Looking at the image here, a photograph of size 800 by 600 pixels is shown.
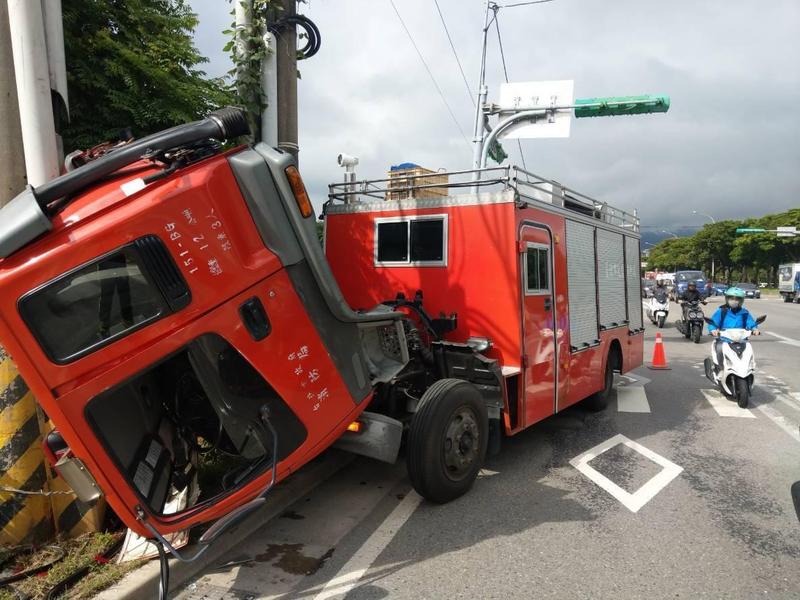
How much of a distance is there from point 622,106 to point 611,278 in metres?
9.56

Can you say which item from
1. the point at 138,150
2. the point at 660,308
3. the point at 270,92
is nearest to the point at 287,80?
the point at 270,92

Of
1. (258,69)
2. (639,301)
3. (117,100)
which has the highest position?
(258,69)

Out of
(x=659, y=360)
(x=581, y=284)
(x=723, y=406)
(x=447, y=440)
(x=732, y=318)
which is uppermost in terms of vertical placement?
(x=581, y=284)

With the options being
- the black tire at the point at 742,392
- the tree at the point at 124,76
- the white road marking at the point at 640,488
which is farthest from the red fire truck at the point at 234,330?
the black tire at the point at 742,392

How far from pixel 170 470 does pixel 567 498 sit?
3.15 m

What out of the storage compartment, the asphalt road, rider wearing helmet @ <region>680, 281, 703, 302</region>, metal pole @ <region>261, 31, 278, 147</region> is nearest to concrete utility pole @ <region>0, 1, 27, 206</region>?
the storage compartment

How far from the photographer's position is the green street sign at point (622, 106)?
1497 cm

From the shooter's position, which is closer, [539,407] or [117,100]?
[117,100]

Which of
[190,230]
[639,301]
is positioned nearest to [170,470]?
[190,230]

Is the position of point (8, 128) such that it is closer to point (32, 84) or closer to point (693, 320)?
point (32, 84)

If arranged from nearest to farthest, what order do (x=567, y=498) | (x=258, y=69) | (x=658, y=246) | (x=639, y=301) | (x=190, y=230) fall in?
(x=190, y=230), (x=567, y=498), (x=258, y=69), (x=639, y=301), (x=658, y=246)

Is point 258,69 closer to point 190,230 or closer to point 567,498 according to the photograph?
point 190,230

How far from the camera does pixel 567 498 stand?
4.66 m

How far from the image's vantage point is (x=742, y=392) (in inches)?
308
